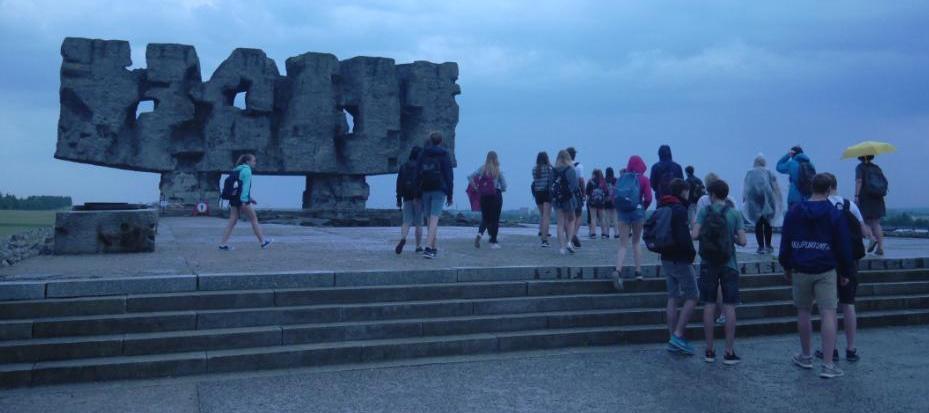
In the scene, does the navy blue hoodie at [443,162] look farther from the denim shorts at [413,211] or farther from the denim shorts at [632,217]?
the denim shorts at [632,217]

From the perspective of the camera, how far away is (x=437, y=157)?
9305 mm

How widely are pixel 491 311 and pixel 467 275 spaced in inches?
23.8

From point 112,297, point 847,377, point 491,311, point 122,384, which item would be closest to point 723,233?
point 847,377

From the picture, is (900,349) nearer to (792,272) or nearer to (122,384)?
(792,272)

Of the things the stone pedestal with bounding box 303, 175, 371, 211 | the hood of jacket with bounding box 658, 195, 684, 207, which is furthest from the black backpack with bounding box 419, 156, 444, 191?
the stone pedestal with bounding box 303, 175, 371, 211

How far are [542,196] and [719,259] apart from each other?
5094 mm

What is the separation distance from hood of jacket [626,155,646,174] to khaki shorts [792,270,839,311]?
2695 mm

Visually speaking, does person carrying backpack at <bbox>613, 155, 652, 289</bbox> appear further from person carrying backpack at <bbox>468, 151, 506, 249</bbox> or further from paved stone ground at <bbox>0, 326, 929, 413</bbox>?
person carrying backpack at <bbox>468, 151, 506, 249</bbox>

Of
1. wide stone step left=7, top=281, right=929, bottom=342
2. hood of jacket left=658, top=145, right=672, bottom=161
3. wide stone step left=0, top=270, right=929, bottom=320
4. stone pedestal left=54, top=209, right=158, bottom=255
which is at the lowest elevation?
wide stone step left=7, top=281, right=929, bottom=342

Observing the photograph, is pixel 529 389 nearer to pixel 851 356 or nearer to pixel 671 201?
pixel 671 201

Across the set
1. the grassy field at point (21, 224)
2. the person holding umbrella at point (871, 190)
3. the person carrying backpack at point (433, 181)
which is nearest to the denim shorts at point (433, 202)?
the person carrying backpack at point (433, 181)

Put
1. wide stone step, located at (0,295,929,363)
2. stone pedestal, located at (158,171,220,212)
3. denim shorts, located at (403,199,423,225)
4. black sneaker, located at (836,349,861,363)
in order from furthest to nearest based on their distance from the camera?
1. stone pedestal, located at (158,171,220,212)
2. denim shorts, located at (403,199,423,225)
3. black sneaker, located at (836,349,861,363)
4. wide stone step, located at (0,295,929,363)

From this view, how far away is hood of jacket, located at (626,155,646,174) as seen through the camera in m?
8.44

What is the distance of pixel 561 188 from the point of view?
10297mm
